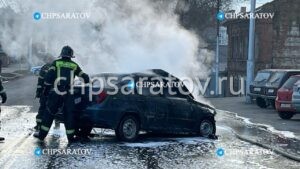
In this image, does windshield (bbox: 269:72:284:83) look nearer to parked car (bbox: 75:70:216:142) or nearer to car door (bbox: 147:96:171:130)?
parked car (bbox: 75:70:216:142)

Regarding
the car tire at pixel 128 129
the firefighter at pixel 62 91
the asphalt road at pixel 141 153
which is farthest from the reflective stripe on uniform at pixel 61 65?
the car tire at pixel 128 129

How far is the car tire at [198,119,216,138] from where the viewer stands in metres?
12.8

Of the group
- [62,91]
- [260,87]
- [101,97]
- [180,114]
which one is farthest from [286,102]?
[62,91]

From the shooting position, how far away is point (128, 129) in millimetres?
11289

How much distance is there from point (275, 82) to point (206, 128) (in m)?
10.8

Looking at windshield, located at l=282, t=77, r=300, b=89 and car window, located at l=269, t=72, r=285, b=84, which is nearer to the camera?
windshield, located at l=282, t=77, r=300, b=89

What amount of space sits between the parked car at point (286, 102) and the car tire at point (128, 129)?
26.2 ft

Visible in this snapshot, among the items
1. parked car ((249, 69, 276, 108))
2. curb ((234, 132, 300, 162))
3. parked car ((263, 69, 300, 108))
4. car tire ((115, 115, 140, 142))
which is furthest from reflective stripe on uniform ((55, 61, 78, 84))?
parked car ((249, 69, 276, 108))

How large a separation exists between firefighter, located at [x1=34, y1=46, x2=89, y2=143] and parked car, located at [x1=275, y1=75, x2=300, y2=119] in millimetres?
9089

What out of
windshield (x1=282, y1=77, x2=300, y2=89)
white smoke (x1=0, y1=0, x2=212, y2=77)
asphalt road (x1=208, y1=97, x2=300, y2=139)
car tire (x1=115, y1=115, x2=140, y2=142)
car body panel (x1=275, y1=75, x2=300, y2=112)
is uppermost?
white smoke (x1=0, y1=0, x2=212, y2=77)

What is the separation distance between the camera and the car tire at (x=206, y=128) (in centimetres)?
1276

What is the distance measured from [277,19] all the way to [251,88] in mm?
12995

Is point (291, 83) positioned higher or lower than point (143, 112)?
higher

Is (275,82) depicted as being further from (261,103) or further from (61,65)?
(61,65)
